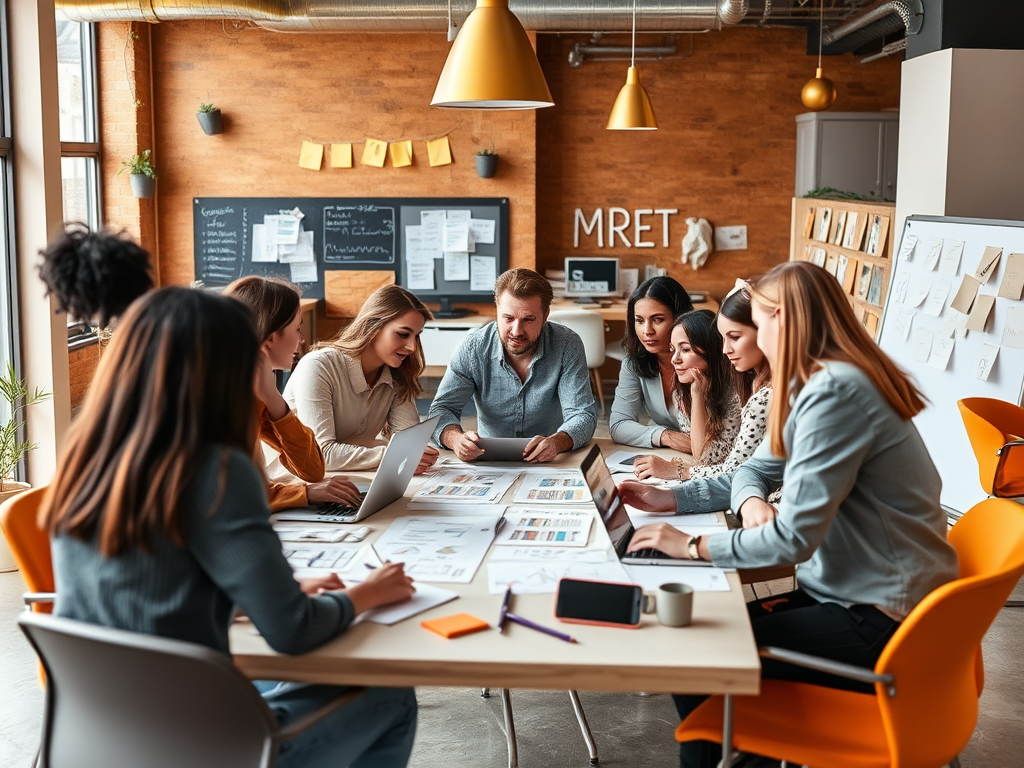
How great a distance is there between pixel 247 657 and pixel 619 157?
7.21 metres

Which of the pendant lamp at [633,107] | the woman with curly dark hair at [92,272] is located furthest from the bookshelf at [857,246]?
the woman with curly dark hair at [92,272]

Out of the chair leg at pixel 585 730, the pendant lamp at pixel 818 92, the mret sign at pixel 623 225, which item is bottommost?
the chair leg at pixel 585 730

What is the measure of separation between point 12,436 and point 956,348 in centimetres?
402

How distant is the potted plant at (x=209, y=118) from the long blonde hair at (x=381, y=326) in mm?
5069

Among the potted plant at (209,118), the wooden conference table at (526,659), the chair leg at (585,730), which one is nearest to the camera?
the wooden conference table at (526,659)

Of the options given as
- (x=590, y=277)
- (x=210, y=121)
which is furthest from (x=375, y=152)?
(x=590, y=277)

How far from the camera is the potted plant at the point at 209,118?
771cm

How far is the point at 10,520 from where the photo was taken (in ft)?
6.54

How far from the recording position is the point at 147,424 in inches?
57.2

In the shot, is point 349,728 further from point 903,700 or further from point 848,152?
point 848,152

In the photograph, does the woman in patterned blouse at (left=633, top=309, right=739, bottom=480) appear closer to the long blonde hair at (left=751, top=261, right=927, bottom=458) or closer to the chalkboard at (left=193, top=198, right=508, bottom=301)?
the long blonde hair at (left=751, top=261, right=927, bottom=458)

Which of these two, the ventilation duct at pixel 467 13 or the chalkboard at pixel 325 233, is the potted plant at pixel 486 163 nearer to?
the chalkboard at pixel 325 233

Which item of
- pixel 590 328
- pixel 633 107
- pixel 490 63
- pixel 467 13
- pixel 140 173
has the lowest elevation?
pixel 590 328

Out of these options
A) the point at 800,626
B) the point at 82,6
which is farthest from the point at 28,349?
the point at 800,626
